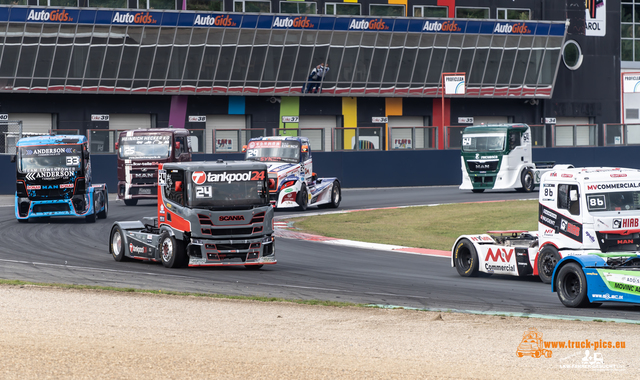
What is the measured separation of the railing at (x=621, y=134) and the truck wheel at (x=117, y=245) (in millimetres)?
34974

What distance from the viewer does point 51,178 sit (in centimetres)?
2469

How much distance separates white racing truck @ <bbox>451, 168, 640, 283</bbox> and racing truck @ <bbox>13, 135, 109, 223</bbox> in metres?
14.4

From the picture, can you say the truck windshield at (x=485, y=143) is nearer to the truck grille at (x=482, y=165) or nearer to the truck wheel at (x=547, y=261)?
the truck grille at (x=482, y=165)

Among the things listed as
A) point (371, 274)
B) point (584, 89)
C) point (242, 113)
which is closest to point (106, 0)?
point (242, 113)

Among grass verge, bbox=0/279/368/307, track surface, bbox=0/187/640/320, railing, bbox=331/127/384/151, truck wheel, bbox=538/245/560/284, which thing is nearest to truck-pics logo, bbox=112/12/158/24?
railing, bbox=331/127/384/151

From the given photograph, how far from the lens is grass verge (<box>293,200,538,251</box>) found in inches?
904

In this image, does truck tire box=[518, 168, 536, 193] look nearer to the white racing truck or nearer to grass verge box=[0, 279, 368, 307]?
the white racing truck

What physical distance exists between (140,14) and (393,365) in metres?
39.6

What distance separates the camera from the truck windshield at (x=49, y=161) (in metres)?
24.7

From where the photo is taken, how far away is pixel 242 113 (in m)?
49.9

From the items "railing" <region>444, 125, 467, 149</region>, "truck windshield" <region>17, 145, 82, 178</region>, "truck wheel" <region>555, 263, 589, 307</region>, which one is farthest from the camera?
"railing" <region>444, 125, 467, 149</region>

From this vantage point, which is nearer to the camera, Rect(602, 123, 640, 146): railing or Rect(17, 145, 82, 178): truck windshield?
Rect(17, 145, 82, 178): truck windshield

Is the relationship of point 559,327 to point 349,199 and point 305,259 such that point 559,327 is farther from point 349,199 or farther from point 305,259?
point 349,199

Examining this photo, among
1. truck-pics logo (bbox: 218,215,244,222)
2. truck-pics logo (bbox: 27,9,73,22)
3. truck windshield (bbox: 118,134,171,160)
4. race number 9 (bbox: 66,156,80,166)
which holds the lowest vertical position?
truck-pics logo (bbox: 218,215,244,222)
